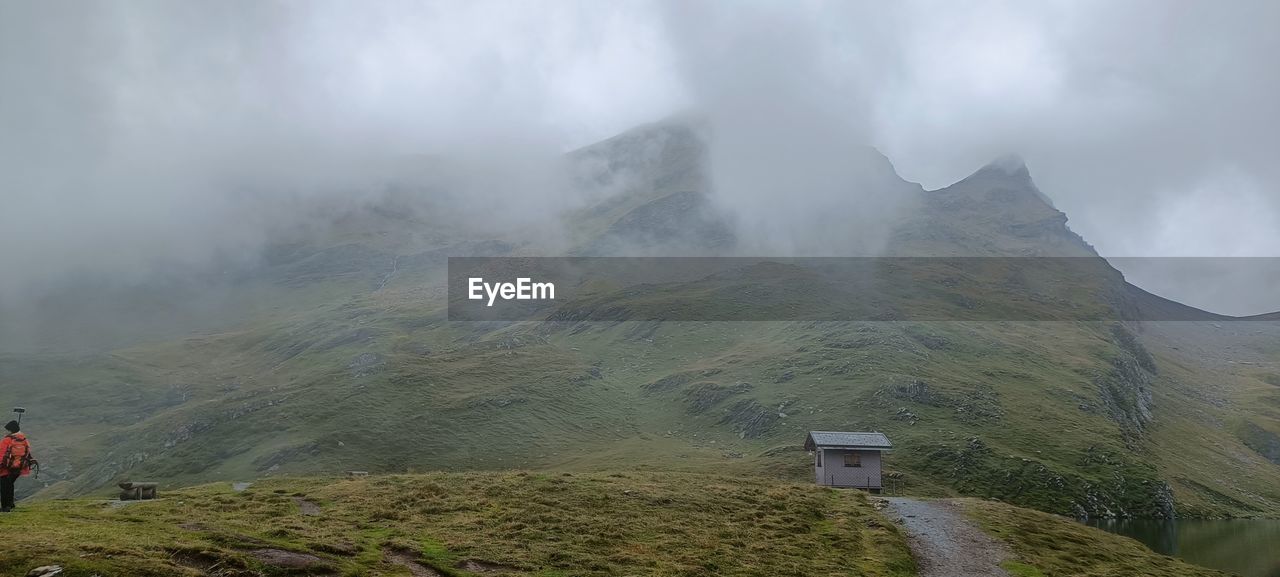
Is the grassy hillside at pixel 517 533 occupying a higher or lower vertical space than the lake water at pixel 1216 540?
higher

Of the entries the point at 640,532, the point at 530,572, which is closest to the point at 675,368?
the point at 640,532

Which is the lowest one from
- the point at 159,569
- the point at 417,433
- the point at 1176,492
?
the point at 1176,492

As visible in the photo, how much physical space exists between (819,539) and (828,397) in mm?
108137

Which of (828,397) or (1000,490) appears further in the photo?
(828,397)

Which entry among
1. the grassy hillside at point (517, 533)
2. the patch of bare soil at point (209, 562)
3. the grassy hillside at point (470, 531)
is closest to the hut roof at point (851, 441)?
the grassy hillside at point (517, 533)

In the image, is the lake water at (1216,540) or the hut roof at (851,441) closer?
the lake water at (1216,540)

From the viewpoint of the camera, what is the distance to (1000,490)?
109438 millimetres

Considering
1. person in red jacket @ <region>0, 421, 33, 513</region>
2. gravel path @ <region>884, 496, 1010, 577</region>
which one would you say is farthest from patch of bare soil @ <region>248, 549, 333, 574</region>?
gravel path @ <region>884, 496, 1010, 577</region>

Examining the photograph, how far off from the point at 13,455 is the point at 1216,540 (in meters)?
115

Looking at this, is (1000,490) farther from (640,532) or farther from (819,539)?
(640,532)

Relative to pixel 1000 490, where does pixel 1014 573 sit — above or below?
above

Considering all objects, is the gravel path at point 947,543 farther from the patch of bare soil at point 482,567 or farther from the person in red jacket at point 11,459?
the person in red jacket at point 11,459

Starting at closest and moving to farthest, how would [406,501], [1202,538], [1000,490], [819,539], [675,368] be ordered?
[819,539] < [406,501] < [1202,538] < [1000,490] < [675,368]

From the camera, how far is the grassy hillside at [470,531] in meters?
30.0
